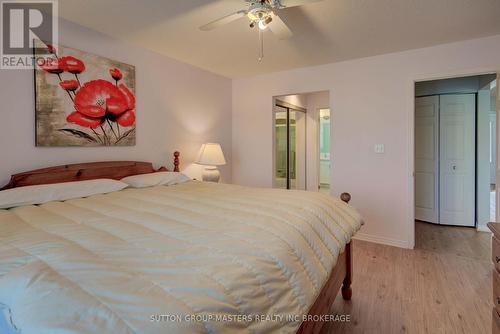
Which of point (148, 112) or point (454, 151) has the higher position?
point (148, 112)

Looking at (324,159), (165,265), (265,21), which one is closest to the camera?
(165,265)

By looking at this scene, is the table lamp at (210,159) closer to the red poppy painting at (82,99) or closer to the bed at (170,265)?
the red poppy painting at (82,99)

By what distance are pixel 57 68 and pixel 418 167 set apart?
184 inches

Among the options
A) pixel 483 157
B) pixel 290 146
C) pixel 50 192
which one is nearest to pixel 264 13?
pixel 50 192

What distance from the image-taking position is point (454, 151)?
389 centimetres

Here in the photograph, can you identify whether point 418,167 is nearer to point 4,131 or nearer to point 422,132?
point 422,132

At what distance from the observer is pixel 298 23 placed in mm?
2420

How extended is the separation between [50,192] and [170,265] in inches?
61.7

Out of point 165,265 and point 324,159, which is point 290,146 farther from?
point 165,265

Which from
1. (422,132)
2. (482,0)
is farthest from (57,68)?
(422,132)

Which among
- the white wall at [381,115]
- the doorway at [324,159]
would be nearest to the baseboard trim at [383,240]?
the white wall at [381,115]

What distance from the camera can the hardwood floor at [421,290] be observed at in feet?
5.93

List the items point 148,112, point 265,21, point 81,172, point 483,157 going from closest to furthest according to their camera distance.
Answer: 1. point 265,21
2. point 81,172
3. point 148,112
4. point 483,157

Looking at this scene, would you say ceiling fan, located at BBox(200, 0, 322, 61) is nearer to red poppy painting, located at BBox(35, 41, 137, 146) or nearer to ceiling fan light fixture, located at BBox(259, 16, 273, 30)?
ceiling fan light fixture, located at BBox(259, 16, 273, 30)
